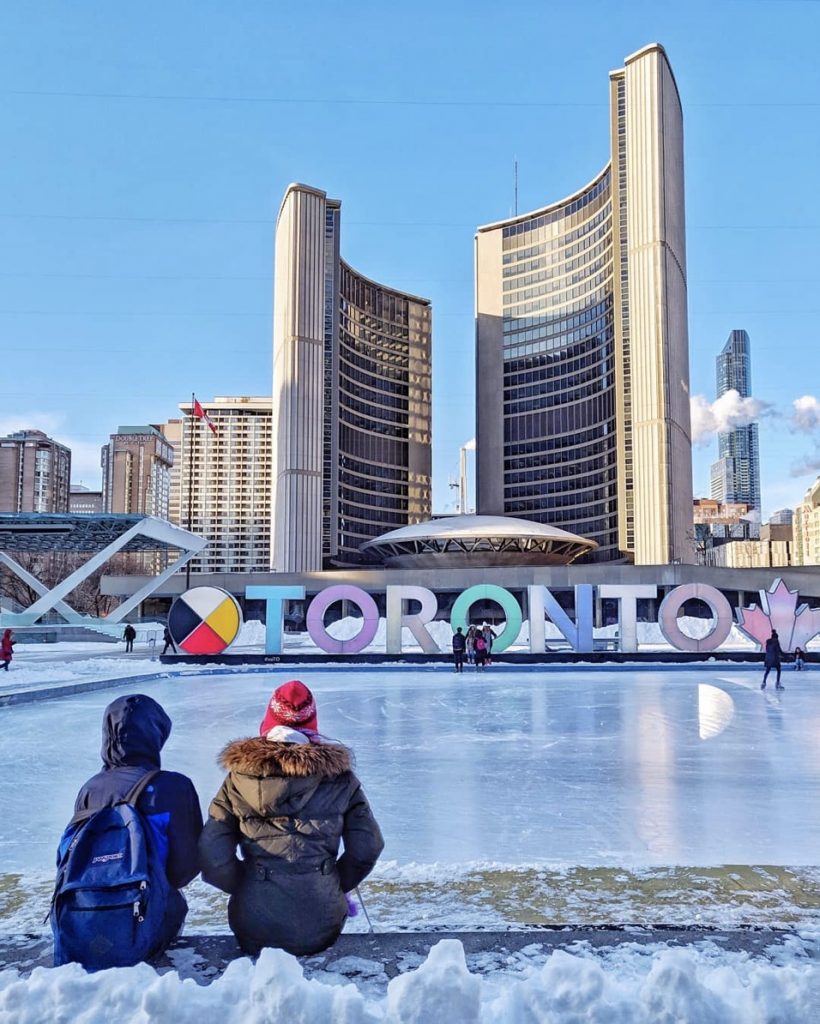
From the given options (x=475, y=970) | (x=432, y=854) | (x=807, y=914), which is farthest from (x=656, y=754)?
(x=475, y=970)

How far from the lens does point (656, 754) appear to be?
36.9 feet

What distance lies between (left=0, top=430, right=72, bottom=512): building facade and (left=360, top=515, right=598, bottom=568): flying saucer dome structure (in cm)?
9101

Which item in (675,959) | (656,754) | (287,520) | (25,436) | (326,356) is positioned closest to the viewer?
(675,959)

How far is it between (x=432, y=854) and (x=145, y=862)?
3.59 metres

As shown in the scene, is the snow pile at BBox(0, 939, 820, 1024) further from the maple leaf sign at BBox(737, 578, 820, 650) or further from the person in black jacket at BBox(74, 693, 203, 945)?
the maple leaf sign at BBox(737, 578, 820, 650)

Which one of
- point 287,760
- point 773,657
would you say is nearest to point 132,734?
point 287,760

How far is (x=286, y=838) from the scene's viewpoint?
142 inches

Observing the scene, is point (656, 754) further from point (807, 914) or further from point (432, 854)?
point (807, 914)

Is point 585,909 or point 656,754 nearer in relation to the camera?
point 585,909

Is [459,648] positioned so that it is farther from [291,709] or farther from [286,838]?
[286,838]

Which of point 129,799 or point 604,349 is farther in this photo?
point 604,349

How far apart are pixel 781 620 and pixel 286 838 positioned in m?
27.7

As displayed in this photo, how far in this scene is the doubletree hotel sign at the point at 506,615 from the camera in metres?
28.0

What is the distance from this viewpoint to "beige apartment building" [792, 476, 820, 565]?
175375mm
